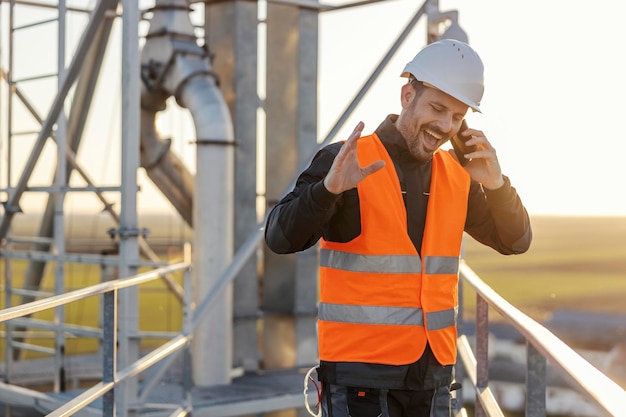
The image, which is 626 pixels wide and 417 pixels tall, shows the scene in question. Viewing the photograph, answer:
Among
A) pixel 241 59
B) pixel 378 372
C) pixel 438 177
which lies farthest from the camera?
pixel 241 59

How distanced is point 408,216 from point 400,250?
137mm

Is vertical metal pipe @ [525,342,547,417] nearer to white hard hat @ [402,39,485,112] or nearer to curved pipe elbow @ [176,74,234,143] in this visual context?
white hard hat @ [402,39,485,112]

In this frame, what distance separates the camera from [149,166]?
27.5ft

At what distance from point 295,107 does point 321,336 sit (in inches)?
227

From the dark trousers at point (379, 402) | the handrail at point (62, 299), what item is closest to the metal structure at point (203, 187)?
the handrail at point (62, 299)

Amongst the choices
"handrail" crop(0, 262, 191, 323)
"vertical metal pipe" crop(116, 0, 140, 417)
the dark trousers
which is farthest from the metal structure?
the dark trousers

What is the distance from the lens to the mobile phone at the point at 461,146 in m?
2.60

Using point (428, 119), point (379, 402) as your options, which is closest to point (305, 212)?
point (428, 119)

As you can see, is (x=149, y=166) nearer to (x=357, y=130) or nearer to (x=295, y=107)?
(x=295, y=107)

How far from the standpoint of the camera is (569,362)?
168cm

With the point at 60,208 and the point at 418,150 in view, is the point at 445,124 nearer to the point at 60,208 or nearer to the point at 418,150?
the point at 418,150

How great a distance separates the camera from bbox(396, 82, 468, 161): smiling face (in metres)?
2.43

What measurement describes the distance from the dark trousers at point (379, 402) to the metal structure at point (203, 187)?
269 cm

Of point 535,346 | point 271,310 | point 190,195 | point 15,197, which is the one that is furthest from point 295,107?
point 535,346
